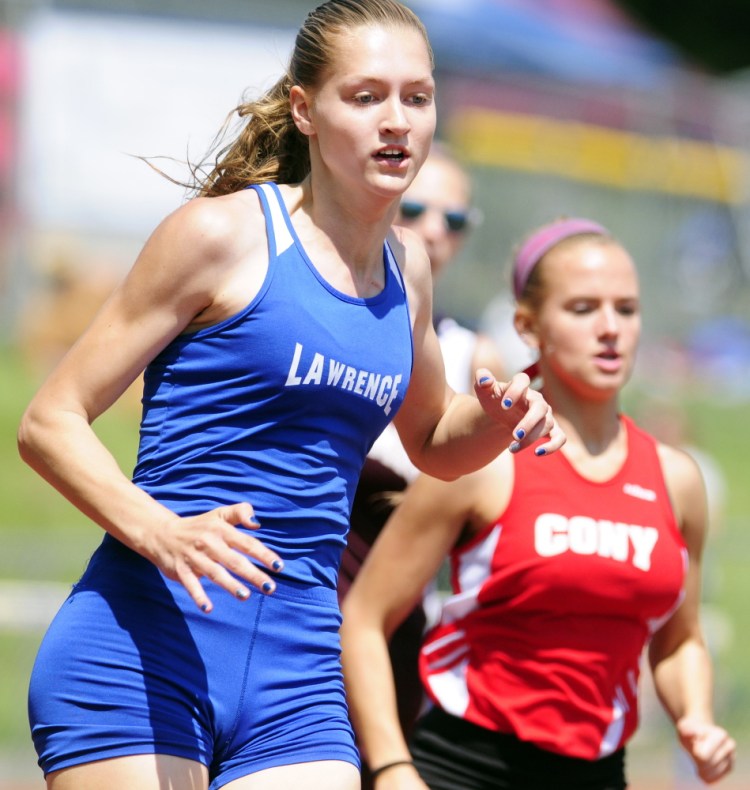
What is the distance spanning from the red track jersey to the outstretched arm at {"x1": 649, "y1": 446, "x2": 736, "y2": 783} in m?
0.14

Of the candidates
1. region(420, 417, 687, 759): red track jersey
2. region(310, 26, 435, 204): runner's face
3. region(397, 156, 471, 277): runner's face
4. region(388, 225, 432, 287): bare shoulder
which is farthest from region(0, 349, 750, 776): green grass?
region(310, 26, 435, 204): runner's face

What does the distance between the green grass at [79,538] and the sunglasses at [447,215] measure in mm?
4223

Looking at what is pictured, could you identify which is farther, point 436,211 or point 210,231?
point 436,211

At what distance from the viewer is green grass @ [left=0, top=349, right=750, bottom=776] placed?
799 cm

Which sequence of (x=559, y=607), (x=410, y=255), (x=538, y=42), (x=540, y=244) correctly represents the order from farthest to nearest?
(x=538, y=42)
(x=540, y=244)
(x=559, y=607)
(x=410, y=255)

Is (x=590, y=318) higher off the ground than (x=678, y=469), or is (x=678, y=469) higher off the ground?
(x=590, y=318)

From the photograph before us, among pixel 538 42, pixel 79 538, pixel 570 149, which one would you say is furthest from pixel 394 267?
pixel 538 42

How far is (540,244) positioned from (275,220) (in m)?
1.29

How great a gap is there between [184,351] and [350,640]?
1.08 m

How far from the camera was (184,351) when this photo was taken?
2689 mm

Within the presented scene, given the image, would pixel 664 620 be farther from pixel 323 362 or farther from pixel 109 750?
pixel 109 750

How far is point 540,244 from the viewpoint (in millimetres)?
3875

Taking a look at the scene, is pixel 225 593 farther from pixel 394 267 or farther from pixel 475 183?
pixel 475 183

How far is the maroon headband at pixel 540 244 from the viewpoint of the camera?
3832 mm
